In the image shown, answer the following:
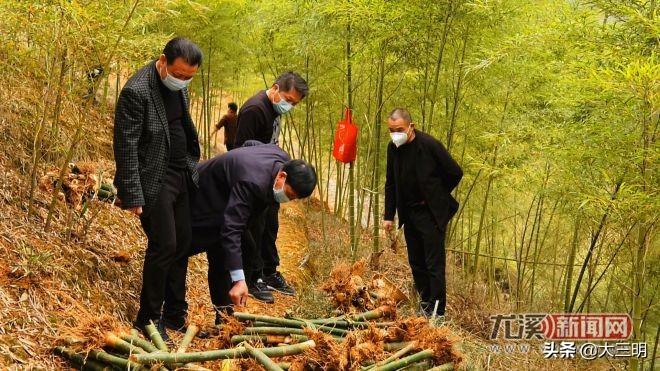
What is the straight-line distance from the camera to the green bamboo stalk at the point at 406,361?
252 cm

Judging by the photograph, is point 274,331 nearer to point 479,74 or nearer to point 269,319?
point 269,319

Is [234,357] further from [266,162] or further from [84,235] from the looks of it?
[84,235]

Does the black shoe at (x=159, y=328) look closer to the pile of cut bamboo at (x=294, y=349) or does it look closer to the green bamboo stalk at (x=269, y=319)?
the pile of cut bamboo at (x=294, y=349)

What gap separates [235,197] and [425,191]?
1.72m

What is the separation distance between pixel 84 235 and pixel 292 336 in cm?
153

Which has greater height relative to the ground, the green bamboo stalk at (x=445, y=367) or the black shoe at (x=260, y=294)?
the green bamboo stalk at (x=445, y=367)

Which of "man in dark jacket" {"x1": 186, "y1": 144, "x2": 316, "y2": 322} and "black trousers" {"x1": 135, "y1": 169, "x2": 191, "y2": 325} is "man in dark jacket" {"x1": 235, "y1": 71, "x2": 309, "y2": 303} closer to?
"man in dark jacket" {"x1": 186, "y1": 144, "x2": 316, "y2": 322}

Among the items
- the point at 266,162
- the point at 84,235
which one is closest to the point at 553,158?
the point at 266,162

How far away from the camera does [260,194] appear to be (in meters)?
2.93

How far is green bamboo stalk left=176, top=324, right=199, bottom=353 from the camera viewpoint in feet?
8.13

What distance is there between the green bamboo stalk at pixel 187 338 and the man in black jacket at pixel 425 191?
2.01 meters

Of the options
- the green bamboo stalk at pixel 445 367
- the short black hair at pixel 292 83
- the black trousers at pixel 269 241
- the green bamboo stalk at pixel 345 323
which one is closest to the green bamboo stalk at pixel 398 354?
the green bamboo stalk at pixel 445 367

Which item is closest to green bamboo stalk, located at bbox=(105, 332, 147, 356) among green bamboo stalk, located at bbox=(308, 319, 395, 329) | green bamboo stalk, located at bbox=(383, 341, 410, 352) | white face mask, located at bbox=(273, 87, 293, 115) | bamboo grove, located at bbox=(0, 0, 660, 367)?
green bamboo stalk, located at bbox=(308, 319, 395, 329)

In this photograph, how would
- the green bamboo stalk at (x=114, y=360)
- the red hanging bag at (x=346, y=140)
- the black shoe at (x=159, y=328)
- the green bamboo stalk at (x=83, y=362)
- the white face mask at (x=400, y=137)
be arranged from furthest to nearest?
the red hanging bag at (x=346, y=140) → the white face mask at (x=400, y=137) → the black shoe at (x=159, y=328) → the green bamboo stalk at (x=83, y=362) → the green bamboo stalk at (x=114, y=360)
